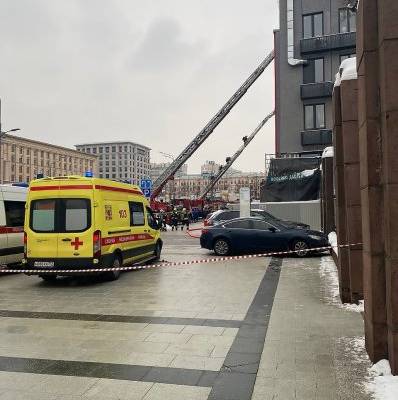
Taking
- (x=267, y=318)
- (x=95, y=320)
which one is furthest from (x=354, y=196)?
(x=95, y=320)

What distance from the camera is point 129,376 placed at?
16.6ft

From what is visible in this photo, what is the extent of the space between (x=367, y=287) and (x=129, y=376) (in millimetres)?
2880

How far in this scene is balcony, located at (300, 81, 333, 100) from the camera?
1257 inches

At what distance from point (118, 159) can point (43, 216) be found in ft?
510

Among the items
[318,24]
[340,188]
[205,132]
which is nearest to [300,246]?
[340,188]

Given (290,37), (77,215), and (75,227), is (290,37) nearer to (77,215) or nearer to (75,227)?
(77,215)

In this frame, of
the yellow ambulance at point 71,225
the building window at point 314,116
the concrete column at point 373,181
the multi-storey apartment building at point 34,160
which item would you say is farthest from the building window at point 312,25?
the multi-storey apartment building at point 34,160

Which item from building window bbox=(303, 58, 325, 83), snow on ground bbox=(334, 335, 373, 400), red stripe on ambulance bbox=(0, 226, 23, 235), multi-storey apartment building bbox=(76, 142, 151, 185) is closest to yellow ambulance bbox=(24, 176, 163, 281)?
red stripe on ambulance bbox=(0, 226, 23, 235)

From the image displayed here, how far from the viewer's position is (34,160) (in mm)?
126000

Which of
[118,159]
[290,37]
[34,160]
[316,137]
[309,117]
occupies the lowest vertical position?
[316,137]

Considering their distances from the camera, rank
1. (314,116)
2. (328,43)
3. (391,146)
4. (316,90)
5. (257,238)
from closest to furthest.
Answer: (391,146) → (257,238) → (328,43) → (316,90) → (314,116)

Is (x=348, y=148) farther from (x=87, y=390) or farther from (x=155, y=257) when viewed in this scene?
(x=155, y=257)

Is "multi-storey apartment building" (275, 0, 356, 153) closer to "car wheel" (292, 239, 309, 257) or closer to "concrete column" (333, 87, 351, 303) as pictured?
"car wheel" (292, 239, 309, 257)

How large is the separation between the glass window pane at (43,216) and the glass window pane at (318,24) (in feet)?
89.7
